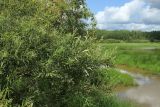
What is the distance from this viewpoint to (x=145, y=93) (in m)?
33.8

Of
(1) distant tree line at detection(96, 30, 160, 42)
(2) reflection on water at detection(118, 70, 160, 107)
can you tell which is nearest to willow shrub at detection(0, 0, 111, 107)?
(2) reflection on water at detection(118, 70, 160, 107)

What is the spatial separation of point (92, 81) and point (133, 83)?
70.7 feet

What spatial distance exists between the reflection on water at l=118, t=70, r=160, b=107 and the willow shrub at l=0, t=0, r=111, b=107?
1386 centimetres

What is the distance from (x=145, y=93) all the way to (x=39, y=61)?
20296mm

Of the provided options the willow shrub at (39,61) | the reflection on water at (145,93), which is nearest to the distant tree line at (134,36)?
the reflection on water at (145,93)

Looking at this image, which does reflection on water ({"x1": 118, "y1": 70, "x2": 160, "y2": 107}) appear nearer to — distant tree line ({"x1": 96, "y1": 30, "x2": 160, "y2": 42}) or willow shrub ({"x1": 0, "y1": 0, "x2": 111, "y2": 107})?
willow shrub ({"x1": 0, "y1": 0, "x2": 111, "y2": 107})

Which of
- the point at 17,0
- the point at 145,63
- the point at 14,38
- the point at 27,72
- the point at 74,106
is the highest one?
the point at 17,0

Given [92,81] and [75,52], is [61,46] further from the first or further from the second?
[92,81]

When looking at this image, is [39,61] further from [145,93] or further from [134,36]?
[134,36]

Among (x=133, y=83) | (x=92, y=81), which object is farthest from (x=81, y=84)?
(x=133, y=83)

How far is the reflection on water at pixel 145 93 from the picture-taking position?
30250mm

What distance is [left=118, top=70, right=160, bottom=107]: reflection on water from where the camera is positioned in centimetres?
3025

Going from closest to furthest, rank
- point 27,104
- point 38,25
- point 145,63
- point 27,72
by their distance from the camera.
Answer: point 27,104 < point 27,72 < point 38,25 < point 145,63

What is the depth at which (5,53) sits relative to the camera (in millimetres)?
13609
